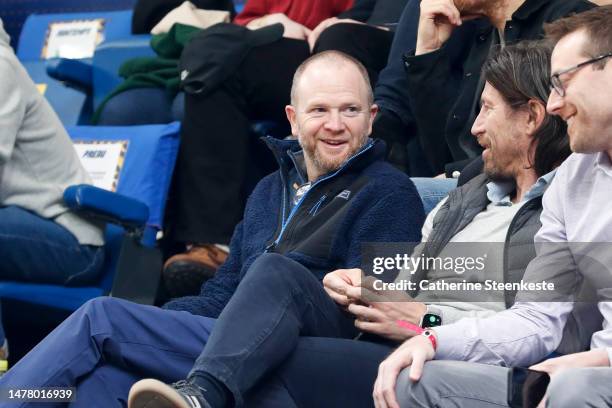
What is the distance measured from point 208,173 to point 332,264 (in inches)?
52.5

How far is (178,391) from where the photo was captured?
1896 millimetres

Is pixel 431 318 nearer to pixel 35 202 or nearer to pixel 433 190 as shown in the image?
pixel 433 190

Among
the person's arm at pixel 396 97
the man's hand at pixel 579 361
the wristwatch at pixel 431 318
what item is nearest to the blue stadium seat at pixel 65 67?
the person's arm at pixel 396 97

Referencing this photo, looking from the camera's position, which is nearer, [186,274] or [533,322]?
[533,322]

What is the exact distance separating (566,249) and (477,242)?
12.4 inches

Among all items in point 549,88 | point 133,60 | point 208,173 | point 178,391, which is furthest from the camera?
point 133,60

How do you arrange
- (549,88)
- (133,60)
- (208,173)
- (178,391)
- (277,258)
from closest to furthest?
(178,391)
(277,258)
(549,88)
(208,173)
(133,60)

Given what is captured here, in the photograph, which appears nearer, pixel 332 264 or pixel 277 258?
pixel 277 258

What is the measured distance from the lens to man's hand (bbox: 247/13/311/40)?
12.8 ft

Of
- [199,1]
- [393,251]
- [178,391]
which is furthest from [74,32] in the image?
[178,391]

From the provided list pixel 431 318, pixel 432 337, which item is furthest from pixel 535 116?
pixel 432 337

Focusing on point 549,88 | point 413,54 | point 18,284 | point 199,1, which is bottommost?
point 18,284

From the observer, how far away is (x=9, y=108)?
11.0 feet

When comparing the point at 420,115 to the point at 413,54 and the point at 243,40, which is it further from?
the point at 243,40
